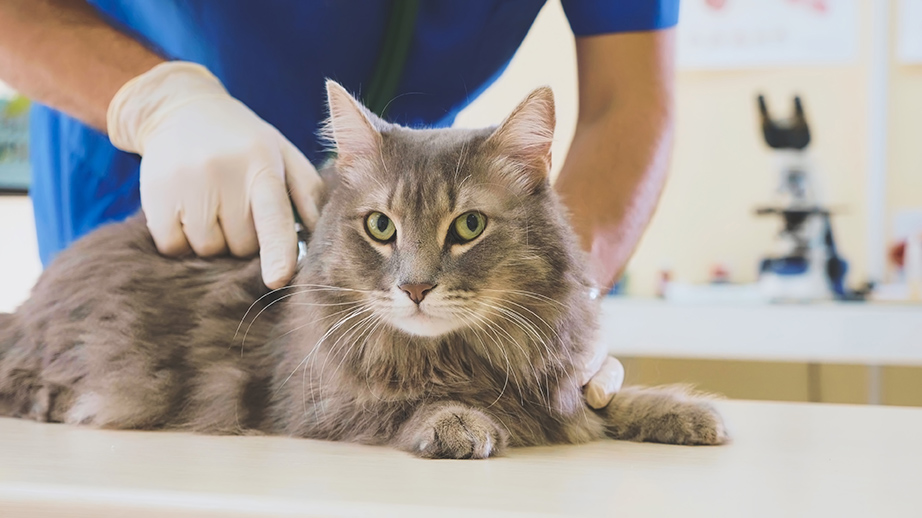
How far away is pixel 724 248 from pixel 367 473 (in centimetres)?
288

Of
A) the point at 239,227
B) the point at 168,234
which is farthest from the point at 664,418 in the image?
the point at 168,234

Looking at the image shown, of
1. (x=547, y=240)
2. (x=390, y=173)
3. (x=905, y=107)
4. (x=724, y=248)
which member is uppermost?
(x=905, y=107)

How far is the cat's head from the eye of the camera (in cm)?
103

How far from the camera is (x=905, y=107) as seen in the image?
324 cm

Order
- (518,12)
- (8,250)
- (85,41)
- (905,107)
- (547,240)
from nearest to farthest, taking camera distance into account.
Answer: (547,240) → (85,41) → (518,12) → (905,107) → (8,250)

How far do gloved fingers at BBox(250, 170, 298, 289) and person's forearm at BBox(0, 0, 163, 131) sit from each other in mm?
359

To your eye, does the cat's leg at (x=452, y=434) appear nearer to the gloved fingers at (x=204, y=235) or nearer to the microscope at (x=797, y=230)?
the gloved fingers at (x=204, y=235)

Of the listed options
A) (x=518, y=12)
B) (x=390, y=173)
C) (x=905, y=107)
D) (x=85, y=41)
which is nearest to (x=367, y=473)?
(x=390, y=173)

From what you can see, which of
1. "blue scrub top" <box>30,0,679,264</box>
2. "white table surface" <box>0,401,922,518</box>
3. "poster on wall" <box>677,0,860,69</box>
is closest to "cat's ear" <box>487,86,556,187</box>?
"white table surface" <box>0,401,922,518</box>

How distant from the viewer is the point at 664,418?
111 centimetres

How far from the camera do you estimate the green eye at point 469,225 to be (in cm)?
106

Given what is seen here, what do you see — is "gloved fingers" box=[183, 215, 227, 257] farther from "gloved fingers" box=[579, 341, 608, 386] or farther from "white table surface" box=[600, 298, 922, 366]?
"white table surface" box=[600, 298, 922, 366]

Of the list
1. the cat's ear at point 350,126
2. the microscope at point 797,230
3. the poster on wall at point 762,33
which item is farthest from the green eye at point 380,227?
the poster on wall at point 762,33

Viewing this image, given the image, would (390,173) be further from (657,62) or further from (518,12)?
(657,62)
